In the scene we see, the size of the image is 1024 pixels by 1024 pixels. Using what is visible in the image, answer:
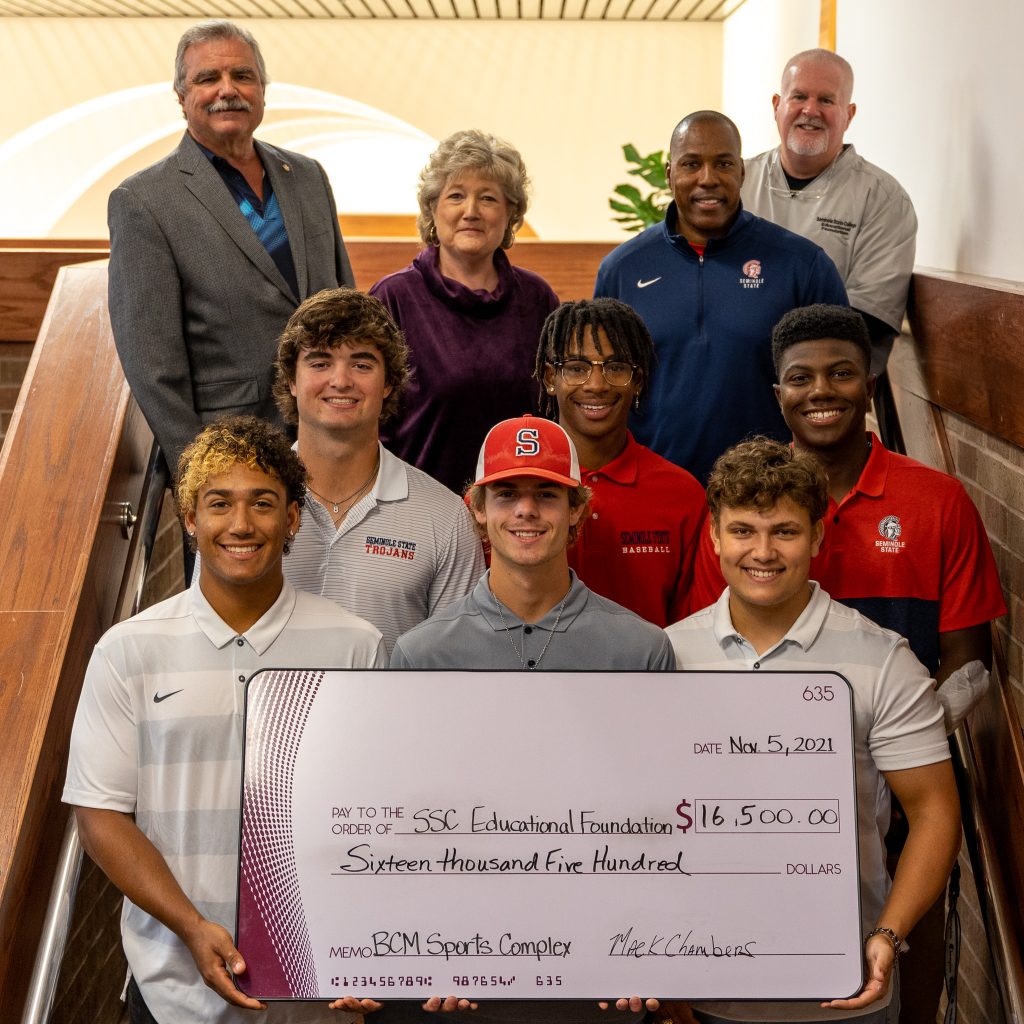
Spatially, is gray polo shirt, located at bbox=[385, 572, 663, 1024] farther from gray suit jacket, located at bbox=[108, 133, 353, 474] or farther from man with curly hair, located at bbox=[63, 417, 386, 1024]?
gray suit jacket, located at bbox=[108, 133, 353, 474]

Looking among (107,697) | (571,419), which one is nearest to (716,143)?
(571,419)

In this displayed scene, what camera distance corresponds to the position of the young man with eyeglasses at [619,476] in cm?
249

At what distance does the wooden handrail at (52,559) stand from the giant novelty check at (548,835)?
0.65 metres

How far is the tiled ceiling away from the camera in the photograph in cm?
1082

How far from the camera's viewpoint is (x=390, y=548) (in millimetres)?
2344

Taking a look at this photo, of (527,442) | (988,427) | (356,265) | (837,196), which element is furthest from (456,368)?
(356,265)

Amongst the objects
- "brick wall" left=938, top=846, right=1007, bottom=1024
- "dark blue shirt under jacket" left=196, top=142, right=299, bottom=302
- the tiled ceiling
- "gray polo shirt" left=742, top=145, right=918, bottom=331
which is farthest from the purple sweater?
the tiled ceiling

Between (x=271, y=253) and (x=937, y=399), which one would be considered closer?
(x=271, y=253)

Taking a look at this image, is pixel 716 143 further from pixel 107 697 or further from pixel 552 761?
pixel 107 697

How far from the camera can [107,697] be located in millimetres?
1984

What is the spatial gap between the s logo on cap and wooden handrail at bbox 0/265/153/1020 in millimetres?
1028

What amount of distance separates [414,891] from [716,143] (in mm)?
1929

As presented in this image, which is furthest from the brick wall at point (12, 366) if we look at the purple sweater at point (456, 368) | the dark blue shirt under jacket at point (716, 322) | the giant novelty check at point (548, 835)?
the giant novelty check at point (548, 835)

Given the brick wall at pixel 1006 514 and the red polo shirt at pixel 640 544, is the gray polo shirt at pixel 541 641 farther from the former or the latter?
the brick wall at pixel 1006 514
